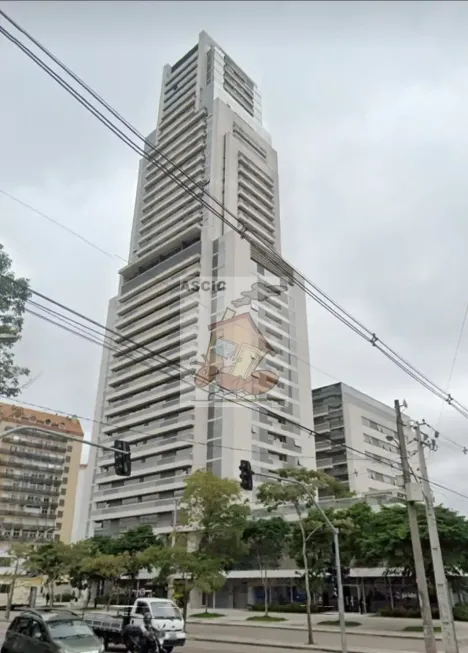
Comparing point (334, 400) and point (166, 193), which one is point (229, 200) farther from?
point (334, 400)

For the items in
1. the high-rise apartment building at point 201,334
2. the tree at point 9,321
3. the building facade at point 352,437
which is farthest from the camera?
the building facade at point 352,437

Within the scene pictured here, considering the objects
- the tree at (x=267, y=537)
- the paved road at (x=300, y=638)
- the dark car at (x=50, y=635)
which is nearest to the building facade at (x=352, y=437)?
the tree at (x=267, y=537)

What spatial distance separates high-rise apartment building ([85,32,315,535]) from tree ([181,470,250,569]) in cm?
1427

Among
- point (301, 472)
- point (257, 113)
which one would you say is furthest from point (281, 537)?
point (257, 113)

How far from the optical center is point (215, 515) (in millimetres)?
38125

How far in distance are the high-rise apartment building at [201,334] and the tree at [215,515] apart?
46.8 ft

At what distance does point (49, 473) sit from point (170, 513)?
133 ft

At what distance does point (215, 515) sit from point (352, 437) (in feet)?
145

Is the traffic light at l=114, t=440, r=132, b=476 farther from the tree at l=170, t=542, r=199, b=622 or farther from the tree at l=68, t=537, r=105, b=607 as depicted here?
the tree at l=68, t=537, r=105, b=607

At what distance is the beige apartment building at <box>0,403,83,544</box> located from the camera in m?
84.7

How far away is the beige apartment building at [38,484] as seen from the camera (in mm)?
84688

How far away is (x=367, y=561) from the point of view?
110 ft

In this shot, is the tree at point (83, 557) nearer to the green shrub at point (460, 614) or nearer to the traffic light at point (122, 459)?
the green shrub at point (460, 614)

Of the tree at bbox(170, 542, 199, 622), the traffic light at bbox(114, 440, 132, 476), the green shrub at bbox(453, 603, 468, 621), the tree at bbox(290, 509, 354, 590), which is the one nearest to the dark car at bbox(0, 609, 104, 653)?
the traffic light at bbox(114, 440, 132, 476)
